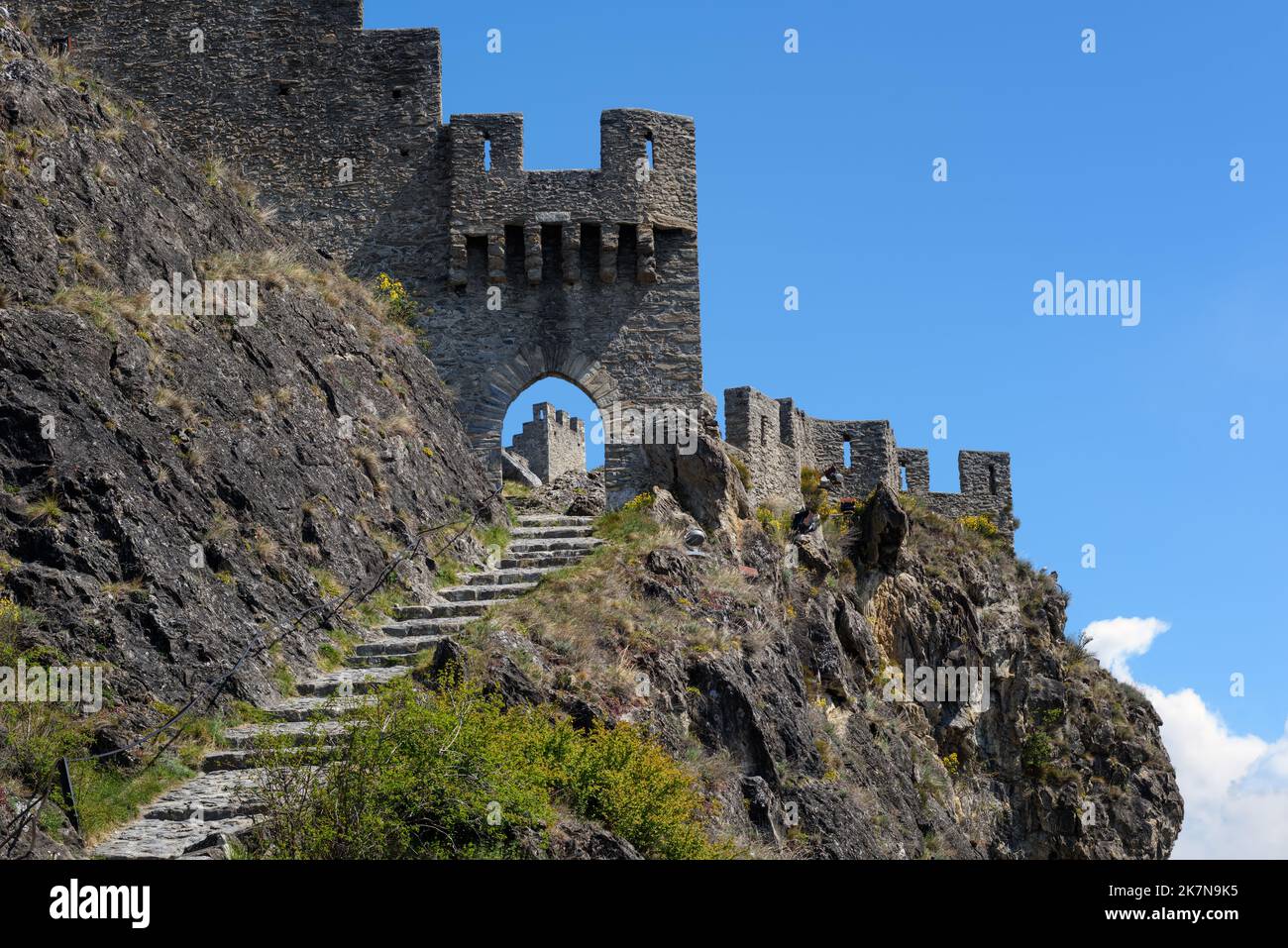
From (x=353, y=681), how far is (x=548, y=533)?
668cm

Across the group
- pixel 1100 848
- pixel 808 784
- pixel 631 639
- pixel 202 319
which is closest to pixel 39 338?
pixel 202 319

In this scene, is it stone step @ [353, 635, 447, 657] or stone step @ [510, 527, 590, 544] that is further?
stone step @ [510, 527, 590, 544]

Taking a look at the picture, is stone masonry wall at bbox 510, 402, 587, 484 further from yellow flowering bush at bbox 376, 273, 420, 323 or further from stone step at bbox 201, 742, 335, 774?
stone step at bbox 201, 742, 335, 774

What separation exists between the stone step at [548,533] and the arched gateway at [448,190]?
1.87 m

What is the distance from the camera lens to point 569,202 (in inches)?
1021

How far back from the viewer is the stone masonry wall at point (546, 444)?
37.7m

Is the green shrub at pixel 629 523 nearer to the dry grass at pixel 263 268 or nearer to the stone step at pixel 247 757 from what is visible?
the dry grass at pixel 263 268

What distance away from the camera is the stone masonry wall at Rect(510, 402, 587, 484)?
37719 mm

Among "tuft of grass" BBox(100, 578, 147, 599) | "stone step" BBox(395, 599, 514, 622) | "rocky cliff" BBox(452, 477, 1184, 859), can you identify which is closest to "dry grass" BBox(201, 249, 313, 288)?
"stone step" BBox(395, 599, 514, 622)

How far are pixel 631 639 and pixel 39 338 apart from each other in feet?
23.2

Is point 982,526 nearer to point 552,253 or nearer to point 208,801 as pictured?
point 552,253
